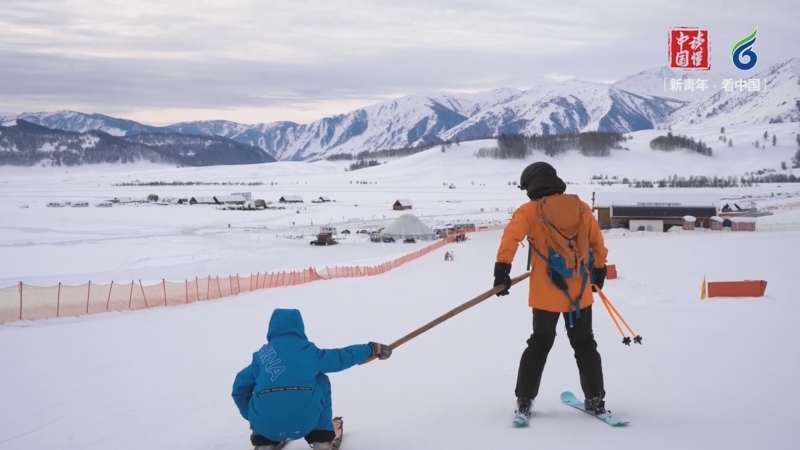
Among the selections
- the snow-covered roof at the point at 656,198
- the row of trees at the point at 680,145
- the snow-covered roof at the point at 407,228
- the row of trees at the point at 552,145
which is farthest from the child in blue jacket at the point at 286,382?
the row of trees at the point at 680,145

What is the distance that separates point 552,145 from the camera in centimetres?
17488

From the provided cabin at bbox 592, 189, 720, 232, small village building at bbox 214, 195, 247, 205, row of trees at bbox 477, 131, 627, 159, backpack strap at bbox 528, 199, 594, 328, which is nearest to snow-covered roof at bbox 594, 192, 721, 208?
cabin at bbox 592, 189, 720, 232

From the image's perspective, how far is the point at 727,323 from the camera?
858 cm

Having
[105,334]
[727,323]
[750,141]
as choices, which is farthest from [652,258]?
[750,141]

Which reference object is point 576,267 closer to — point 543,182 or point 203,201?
point 543,182

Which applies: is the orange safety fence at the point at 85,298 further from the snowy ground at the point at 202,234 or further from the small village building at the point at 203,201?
the small village building at the point at 203,201

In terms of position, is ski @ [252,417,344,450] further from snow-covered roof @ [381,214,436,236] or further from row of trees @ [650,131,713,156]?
row of trees @ [650,131,713,156]

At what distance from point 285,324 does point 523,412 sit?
1.95m

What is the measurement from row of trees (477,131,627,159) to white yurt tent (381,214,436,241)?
12019 cm

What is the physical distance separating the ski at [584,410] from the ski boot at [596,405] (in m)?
0.02

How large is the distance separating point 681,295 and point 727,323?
4.16 meters

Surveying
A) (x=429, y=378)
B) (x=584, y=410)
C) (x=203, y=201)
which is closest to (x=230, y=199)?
(x=203, y=201)

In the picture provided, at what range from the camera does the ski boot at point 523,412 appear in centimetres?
473

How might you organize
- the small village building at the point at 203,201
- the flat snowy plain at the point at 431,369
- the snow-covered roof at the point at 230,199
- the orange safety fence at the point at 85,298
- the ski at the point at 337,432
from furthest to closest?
the snow-covered roof at the point at 230,199 < the small village building at the point at 203,201 < the orange safety fence at the point at 85,298 < the flat snowy plain at the point at 431,369 < the ski at the point at 337,432
